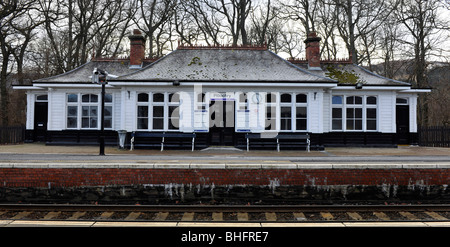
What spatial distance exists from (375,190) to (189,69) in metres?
11.6

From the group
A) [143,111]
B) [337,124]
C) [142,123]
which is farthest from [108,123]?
[337,124]

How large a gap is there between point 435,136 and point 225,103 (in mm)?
14317

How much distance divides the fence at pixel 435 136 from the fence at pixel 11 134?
2630cm

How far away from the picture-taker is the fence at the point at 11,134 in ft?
61.4

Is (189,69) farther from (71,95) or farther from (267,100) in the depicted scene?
(71,95)

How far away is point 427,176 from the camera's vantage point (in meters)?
8.82

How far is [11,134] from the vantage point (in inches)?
742

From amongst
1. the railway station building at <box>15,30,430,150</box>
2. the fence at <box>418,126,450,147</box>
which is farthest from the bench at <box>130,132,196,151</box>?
the fence at <box>418,126,450,147</box>

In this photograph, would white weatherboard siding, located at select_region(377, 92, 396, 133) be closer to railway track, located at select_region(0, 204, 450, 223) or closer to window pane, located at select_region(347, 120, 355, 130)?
window pane, located at select_region(347, 120, 355, 130)

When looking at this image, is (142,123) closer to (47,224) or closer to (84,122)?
(84,122)

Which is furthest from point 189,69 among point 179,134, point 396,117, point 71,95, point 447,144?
point 447,144

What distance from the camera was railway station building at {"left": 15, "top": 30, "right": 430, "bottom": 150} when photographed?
15.6 m

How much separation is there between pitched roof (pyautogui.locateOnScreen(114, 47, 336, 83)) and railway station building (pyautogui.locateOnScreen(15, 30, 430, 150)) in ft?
0.18

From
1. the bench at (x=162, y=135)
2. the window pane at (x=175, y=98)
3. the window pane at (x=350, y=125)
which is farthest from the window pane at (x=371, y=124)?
the window pane at (x=175, y=98)
